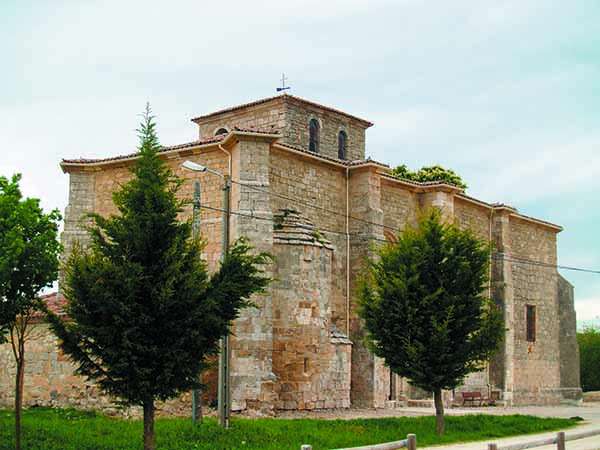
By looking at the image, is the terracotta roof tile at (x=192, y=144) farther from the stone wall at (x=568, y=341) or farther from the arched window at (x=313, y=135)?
the stone wall at (x=568, y=341)

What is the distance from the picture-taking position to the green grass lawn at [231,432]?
54.4 feet

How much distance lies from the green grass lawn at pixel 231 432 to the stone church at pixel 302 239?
2.45m

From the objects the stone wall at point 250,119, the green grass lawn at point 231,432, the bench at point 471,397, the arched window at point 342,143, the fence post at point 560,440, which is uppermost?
the stone wall at point 250,119

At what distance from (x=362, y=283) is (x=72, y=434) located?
27.0 feet

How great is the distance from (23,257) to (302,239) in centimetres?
1022

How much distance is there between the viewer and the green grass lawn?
1658cm

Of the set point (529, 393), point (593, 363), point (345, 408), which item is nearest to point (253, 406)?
point (345, 408)

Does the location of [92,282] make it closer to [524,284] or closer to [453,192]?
[453,192]

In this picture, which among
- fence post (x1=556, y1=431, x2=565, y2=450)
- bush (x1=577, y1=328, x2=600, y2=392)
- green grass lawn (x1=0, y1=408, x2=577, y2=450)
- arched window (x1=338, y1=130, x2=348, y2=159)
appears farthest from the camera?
bush (x1=577, y1=328, x2=600, y2=392)

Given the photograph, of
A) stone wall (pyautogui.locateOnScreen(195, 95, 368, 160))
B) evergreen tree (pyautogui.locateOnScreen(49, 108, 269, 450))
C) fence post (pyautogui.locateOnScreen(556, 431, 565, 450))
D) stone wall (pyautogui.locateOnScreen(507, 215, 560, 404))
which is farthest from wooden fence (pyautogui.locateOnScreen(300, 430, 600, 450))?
stone wall (pyautogui.locateOnScreen(507, 215, 560, 404))

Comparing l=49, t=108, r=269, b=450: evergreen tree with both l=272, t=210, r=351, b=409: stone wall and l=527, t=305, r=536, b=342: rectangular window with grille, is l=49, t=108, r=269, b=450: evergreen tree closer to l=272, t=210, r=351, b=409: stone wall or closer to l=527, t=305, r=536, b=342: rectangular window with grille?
l=272, t=210, r=351, b=409: stone wall

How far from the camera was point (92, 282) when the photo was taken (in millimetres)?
13406

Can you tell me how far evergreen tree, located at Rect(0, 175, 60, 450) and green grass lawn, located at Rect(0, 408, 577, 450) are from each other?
1689mm

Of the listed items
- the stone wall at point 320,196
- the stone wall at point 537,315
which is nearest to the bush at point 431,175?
the stone wall at point 537,315
